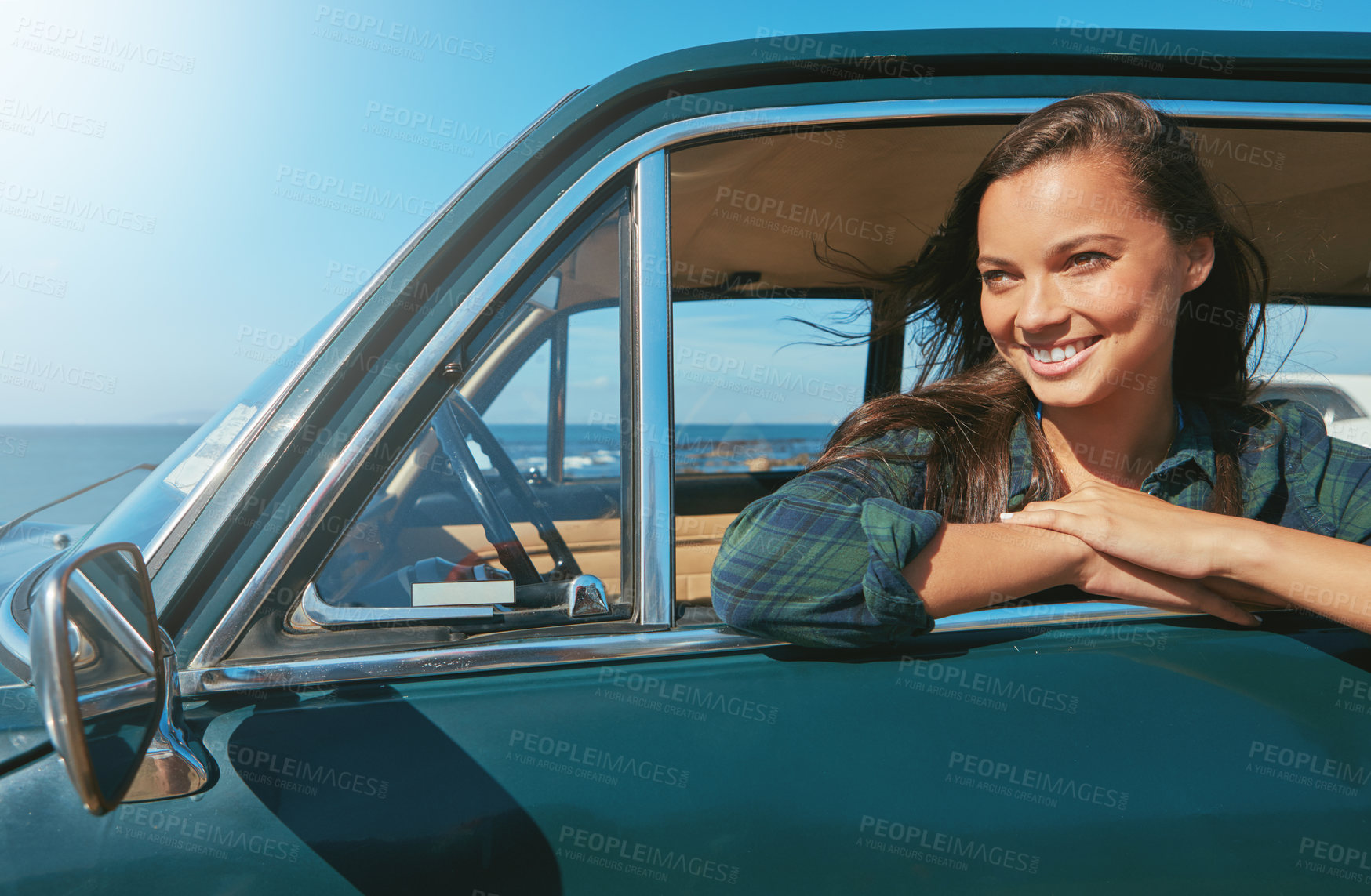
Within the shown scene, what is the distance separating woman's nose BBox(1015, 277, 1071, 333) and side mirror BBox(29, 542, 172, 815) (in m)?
1.34

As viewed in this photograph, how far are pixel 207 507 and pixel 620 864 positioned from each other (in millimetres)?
751

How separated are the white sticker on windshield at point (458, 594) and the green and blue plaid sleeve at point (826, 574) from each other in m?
0.32

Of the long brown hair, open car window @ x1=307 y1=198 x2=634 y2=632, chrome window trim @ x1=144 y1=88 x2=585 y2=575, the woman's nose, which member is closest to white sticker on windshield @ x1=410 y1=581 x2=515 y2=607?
open car window @ x1=307 y1=198 x2=634 y2=632

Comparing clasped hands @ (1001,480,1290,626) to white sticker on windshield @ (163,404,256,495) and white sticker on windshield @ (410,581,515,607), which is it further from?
white sticker on windshield @ (163,404,256,495)

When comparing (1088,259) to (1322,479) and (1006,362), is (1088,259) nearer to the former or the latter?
(1006,362)

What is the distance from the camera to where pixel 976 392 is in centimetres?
167

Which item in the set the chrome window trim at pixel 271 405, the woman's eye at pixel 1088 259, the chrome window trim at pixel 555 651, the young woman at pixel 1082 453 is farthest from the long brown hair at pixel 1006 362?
the chrome window trim at pixel 271 405

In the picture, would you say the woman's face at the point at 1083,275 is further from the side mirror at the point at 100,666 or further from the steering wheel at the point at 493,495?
the side mirror at the point at 100,666

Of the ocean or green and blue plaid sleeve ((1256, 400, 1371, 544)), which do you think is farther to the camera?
the ocean

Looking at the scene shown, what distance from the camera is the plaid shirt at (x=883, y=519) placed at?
1.20 m

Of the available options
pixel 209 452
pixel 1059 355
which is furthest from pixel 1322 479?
pixel 209 452

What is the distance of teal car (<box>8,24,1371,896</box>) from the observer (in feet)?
3.43

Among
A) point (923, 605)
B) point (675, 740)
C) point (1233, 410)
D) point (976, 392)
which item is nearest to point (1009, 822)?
point (923, 605)

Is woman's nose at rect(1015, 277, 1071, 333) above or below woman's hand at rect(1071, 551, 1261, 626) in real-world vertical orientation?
above
